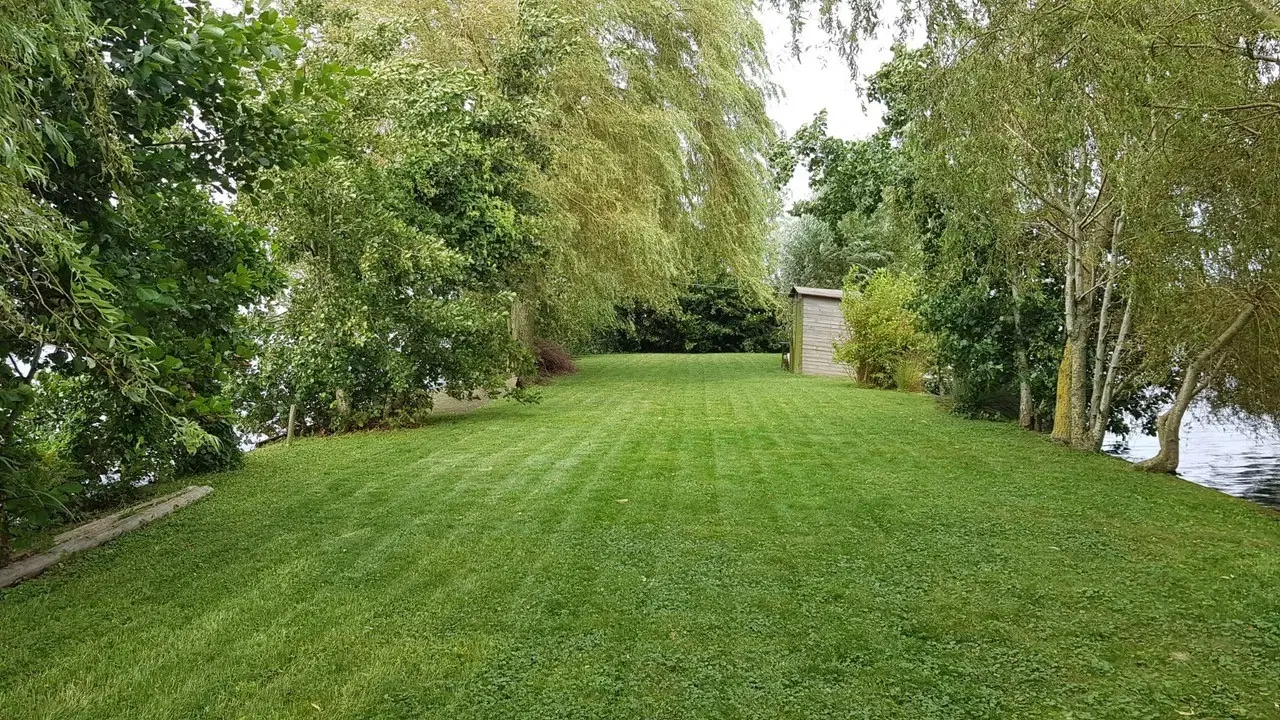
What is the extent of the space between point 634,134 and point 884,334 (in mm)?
6754

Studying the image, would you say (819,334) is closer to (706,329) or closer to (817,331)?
(817,331)

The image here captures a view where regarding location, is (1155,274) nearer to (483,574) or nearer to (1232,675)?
(1232,675)

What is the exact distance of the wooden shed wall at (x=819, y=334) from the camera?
2273cm

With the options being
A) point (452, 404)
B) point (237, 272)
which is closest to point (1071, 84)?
point (237, 272)

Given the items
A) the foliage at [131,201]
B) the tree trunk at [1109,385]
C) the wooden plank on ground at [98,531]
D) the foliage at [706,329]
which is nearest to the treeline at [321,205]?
the foliage at [131,201]

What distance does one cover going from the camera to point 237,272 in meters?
5.22

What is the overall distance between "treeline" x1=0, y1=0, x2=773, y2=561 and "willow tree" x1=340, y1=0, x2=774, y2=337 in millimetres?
64

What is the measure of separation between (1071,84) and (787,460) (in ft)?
14.3

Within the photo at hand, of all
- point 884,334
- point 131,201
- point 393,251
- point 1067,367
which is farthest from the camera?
point 884,334

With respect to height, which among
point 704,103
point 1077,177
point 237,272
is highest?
point 704,103

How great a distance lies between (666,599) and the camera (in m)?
4.41

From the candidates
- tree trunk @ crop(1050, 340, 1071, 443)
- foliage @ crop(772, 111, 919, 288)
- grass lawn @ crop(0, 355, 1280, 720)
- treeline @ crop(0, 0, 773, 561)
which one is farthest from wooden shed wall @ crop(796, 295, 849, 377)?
grass lawn @ crop(0, 355, 1280, 720)

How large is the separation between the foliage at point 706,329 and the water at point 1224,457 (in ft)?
79.7

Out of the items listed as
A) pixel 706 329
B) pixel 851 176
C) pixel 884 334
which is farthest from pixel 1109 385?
pixel 706 329
